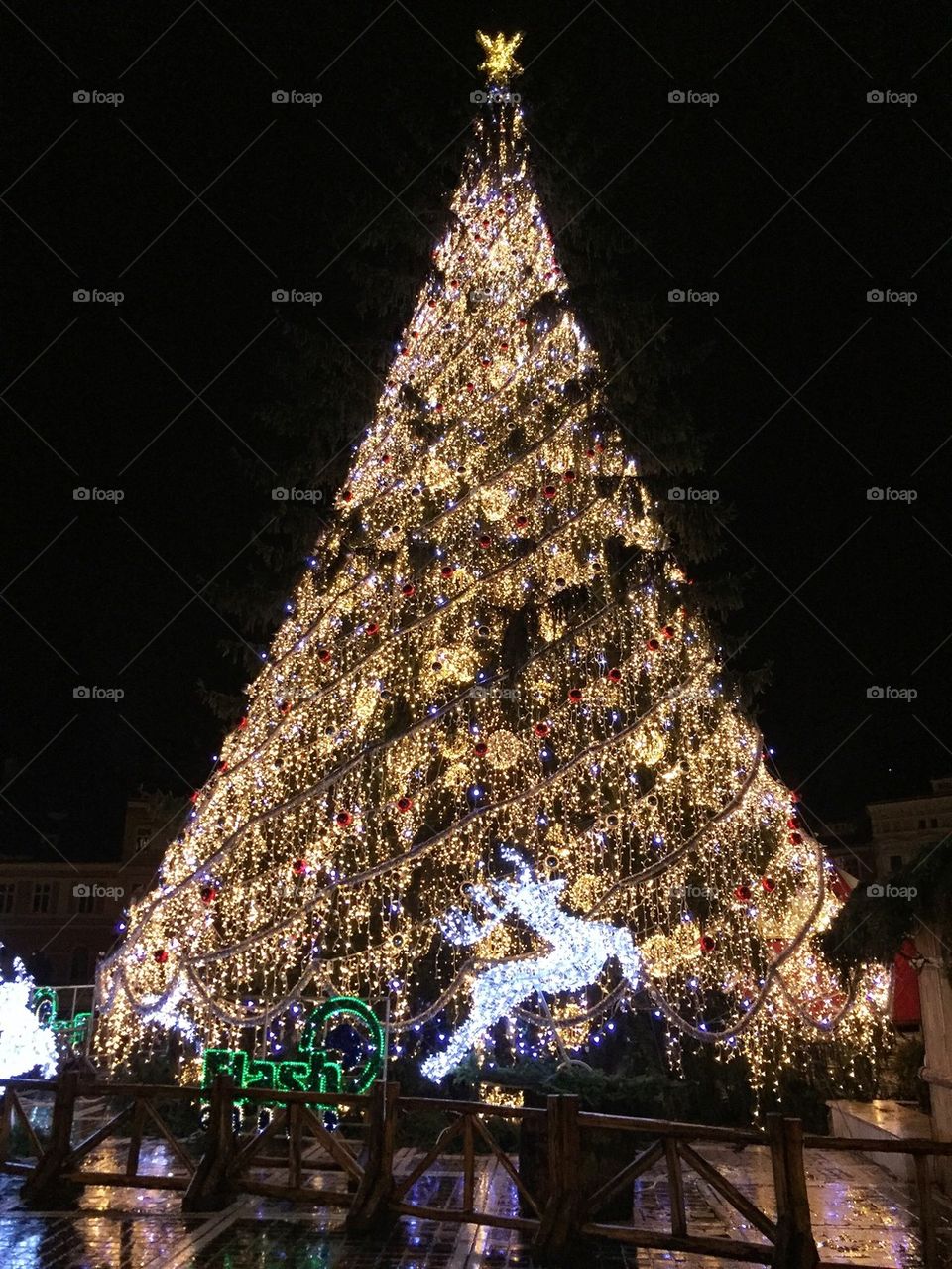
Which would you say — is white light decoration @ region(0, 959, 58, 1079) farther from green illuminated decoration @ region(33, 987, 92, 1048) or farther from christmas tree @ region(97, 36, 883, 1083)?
christmas tree @ region(97, 36, 883, 1083)

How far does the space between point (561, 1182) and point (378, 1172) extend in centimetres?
163

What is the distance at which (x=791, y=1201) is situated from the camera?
592 centimetres

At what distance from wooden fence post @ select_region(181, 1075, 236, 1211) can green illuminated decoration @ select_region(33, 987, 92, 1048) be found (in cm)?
896

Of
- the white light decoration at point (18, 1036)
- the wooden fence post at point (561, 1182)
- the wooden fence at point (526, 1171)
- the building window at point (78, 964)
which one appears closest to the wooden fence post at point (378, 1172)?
the wooden fence at point (526, 1171)

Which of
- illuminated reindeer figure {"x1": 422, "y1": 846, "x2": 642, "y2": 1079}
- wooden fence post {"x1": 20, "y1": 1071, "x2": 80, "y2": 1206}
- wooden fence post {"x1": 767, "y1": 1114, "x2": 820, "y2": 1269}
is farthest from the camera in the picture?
illuminated reindeer figure {"x1": 422, "y1": 846, "x2": 642, "y2": 1079}

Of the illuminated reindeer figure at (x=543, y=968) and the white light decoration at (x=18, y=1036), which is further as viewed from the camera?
the white light decoration at (x=18, y=1036)

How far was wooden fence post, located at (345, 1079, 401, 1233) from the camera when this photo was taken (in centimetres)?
726

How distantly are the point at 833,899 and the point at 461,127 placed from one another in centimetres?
1356

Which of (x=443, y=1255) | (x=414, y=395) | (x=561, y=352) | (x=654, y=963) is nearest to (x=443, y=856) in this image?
(x=654, y=963)

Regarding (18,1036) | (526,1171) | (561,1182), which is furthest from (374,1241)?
(18,1036)

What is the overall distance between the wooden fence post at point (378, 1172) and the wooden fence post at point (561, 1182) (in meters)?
1.36

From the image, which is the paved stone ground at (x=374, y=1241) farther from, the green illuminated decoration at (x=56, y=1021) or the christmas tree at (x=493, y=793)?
the green illuminated decoration at (x=56, y=1021)

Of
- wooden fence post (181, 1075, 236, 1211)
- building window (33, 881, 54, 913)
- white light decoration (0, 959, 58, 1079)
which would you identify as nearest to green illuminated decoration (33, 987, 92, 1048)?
white light decoration (0, 959, 58, 1079)

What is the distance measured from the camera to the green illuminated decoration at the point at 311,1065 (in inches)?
406
